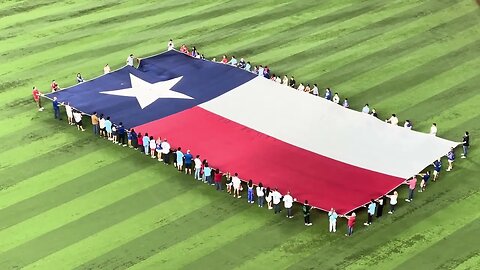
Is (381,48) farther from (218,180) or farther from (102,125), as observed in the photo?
(102,125)

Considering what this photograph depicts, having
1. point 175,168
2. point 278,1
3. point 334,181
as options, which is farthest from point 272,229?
point 278,1

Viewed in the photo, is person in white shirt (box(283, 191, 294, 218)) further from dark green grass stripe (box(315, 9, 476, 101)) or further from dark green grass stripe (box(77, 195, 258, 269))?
dark green grass stripe (box(315, 9, 476, 101))

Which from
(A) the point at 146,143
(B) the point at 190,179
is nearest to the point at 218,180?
(B) the point at 190,179

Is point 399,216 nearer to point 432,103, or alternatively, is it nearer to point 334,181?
point 334,181

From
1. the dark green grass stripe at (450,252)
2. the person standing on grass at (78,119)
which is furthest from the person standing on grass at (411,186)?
the person standing on grass at (78,119)

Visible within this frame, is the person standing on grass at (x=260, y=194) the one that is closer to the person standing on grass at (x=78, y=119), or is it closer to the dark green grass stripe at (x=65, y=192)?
the dark green grass stripe at (x=65, y=192)

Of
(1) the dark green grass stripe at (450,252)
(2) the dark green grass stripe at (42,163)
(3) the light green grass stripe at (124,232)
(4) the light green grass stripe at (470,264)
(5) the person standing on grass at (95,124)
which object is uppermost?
(5) the person standing on grass at (95,124)

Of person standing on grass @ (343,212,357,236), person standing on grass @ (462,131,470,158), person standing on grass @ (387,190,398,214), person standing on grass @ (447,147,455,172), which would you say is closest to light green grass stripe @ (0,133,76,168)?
person standing on grass @ (343,212,357,236)
